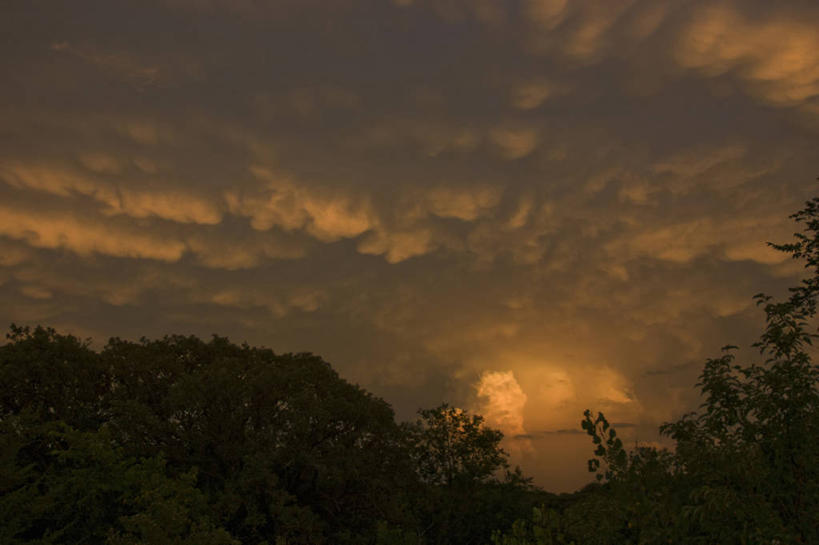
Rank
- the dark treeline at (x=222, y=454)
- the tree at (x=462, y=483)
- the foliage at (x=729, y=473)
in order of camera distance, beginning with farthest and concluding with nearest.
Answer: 1. the tree at (x=462, y=483)
2. the dark treeline at (x=222, y=454)
3. the foliage at (x=729, y=473)

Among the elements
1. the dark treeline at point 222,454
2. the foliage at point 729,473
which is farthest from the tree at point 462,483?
the foliage at point 729,473

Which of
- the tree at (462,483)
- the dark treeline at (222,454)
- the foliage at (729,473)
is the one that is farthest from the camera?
the tree at (462,483)

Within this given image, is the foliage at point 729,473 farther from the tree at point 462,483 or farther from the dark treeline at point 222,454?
the tree at point 462,483

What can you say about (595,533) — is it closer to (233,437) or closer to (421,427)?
(233,437)

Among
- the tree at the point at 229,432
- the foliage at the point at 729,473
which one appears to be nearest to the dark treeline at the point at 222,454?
the tree at the point at 229,432

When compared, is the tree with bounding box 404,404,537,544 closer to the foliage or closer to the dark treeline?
the dark treeline

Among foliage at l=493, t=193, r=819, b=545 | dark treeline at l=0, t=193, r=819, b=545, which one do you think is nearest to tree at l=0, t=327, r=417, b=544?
dark treeline at l=0, t=193, r=819, b=545

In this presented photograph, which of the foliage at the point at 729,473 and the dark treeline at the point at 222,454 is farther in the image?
the dark treeline at the point at 222,454

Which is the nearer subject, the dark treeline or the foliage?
the foliage

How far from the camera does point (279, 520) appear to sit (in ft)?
118

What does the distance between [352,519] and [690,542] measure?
34.2 m

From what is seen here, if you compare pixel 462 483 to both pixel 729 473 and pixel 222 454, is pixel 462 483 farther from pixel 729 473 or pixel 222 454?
pixel 729 473

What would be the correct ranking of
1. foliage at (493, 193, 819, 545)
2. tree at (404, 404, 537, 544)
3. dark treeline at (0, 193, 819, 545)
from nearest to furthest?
foliage at (493, 193, 819, 545) < dark treeline at (0, 193, 819, 545) < tree at (404, 404, 537, 544)

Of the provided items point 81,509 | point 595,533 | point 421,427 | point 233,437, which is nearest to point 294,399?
point 233,437
